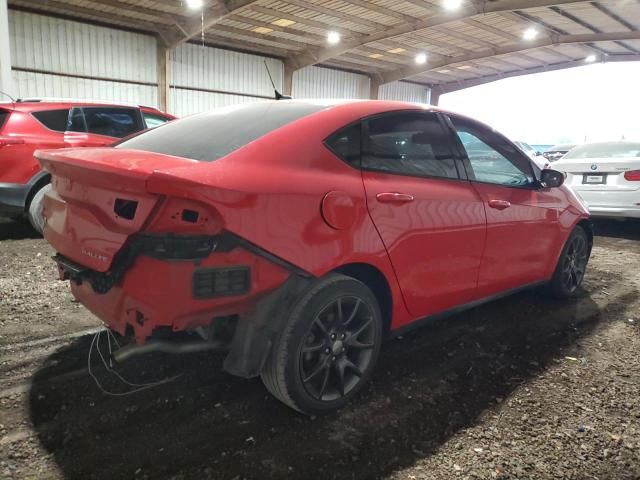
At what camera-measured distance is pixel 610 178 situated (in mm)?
6547

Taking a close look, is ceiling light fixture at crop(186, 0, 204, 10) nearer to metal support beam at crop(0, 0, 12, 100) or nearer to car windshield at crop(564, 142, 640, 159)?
metal support beam at crop(0, 0, 12, 100)

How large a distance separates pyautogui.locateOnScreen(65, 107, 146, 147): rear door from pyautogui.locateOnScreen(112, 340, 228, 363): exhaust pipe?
14.7 ft

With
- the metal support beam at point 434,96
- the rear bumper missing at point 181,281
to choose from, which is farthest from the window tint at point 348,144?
the metal support beam at point 434,96

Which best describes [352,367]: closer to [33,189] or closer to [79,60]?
[33,189]

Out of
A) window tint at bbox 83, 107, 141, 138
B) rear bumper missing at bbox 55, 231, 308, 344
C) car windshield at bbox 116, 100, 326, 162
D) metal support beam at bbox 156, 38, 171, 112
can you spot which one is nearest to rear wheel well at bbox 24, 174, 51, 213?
window tint at bbox 83, 107, 141, 138

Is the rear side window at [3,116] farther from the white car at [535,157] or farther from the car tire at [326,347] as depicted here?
the white car at [535,157]

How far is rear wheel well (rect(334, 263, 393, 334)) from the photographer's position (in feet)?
7.49

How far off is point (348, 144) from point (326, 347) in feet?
3.22

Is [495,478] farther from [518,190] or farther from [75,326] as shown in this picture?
[75,326]

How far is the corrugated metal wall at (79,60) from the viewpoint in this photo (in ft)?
42.0

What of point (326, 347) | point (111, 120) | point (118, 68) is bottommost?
point (326, 347)

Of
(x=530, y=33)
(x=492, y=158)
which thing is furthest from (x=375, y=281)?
(x=530, y=33)

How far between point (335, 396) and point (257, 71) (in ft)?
57.3

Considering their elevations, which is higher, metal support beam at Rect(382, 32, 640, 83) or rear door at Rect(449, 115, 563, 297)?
metal support beam at Rect(382, 32, 640, 83)
